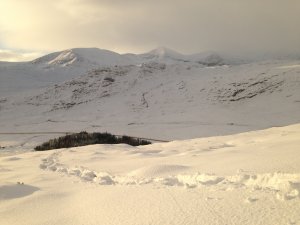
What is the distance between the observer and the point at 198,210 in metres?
3.86

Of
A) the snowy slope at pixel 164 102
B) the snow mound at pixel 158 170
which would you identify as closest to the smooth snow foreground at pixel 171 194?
the snow mound at pixel 158 170

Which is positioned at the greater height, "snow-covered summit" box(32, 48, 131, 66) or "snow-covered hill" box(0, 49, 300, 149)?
"snow-covered summit" box(32, 48, 131, 66)

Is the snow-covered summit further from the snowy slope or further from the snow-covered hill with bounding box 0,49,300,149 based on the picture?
the snow-covered hill with bounding box 0,49,300,149

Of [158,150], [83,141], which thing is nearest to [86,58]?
[83,141]

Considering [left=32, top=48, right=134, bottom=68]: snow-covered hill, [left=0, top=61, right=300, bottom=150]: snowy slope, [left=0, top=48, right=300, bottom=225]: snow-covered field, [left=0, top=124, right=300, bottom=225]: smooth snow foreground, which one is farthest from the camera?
[left=32, top=48, right=134, bottom=68]: snow-covered hill

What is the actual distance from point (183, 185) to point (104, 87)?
3535 centimetres

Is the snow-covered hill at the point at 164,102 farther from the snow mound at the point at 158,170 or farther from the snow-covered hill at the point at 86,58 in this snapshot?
the snow-covered hill at the point at 86,58

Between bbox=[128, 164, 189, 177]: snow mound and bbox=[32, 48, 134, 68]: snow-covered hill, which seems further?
bbox=[32, 48, 134, 68]: snow-covered hill

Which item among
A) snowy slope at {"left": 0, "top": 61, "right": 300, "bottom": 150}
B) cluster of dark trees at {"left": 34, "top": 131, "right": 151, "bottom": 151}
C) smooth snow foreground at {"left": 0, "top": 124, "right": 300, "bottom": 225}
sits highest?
snowy slope at {"left": 0, "top": 61, "right": 300, "bottom": 150}

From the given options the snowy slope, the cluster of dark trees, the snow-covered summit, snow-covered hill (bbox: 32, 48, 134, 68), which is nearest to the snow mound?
the cluster of dark trees

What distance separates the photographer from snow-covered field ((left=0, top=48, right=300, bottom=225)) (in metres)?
4.16

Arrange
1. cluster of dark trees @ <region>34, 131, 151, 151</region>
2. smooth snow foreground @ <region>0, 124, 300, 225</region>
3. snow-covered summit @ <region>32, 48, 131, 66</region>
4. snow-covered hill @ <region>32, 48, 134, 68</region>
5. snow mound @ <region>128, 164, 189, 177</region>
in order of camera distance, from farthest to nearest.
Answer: snow-covered summit @ <region>32, 48, 131, 66</region>
snow-covered hill @ <region>32, 48, 134, 68</region>
cluster of dark trees @ <region>34, 131, 151, 151</region>
snow mound @ <region>128, 164, 189, 177</region>
smooth snow foreground @ <region>0, 124, 300, 225</region>

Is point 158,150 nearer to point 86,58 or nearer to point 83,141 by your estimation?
point 83,141

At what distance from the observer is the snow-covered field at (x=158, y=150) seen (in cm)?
416
